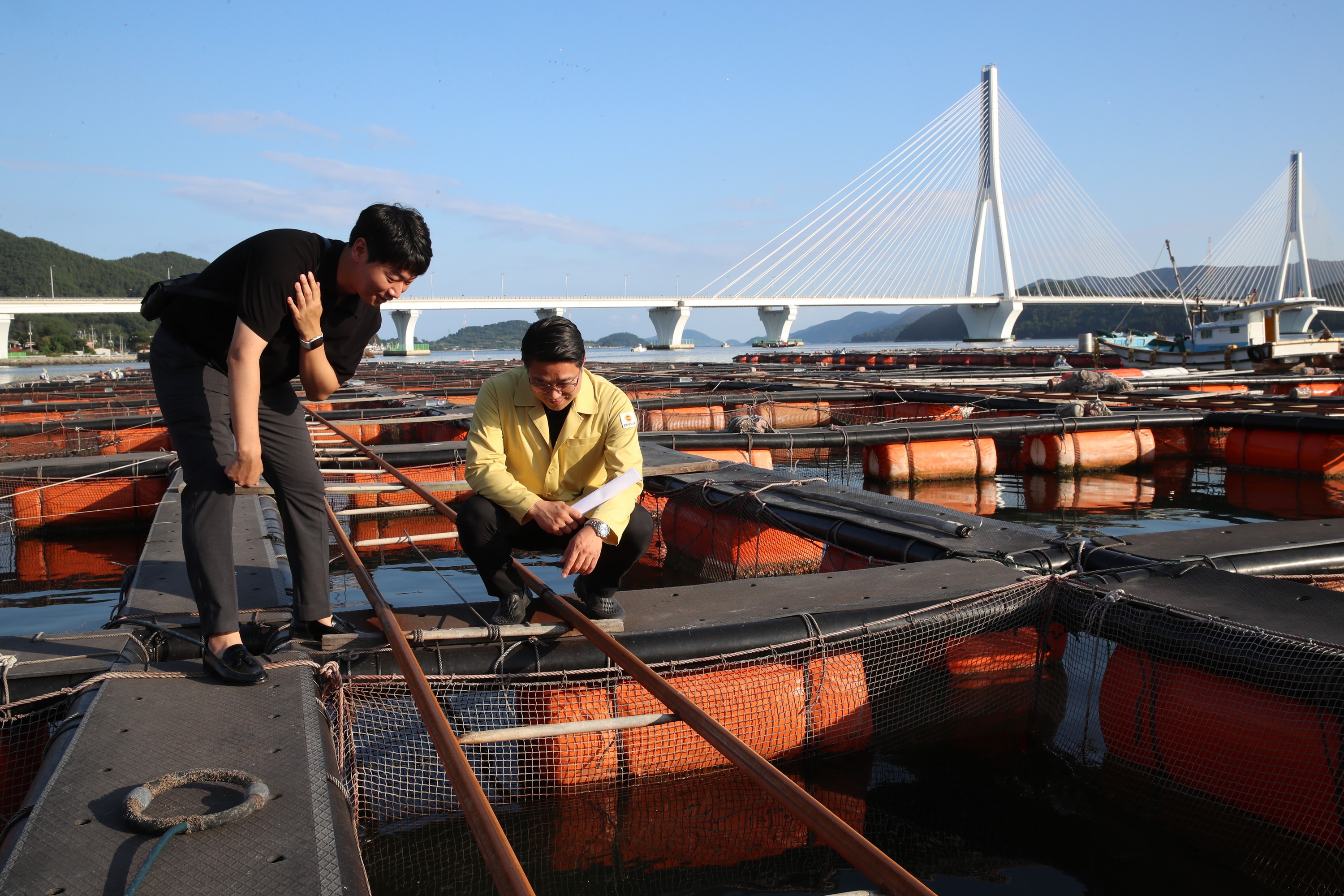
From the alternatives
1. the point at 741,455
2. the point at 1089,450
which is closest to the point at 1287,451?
the point at 1089,450

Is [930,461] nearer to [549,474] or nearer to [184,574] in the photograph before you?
[549,474]

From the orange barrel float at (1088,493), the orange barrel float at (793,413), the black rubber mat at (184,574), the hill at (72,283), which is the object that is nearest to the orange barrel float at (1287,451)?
the orange barrel float at (1088,493)

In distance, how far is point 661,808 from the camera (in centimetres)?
319

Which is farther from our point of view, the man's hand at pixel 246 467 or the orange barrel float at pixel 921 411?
the orange barrel float at pixel 921 411

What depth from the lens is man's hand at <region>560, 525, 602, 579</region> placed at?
2.78 metres

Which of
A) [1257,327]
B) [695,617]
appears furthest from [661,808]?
[1257,327]

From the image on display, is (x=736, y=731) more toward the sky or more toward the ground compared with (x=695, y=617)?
more toward the ground

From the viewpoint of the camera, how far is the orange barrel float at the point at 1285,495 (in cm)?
883

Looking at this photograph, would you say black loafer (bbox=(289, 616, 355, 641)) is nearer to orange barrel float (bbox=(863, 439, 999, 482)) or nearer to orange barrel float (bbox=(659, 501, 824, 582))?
orange barrel float (bbox=(659, 501, 824, 582))

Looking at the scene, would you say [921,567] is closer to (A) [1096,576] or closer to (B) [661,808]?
(A) [1096,576]

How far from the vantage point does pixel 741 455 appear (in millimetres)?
9977

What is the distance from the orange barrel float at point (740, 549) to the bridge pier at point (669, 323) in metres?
73.0

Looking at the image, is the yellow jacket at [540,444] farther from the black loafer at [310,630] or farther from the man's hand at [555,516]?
the black loafer at [310,630]

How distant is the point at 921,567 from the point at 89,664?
3300mm
